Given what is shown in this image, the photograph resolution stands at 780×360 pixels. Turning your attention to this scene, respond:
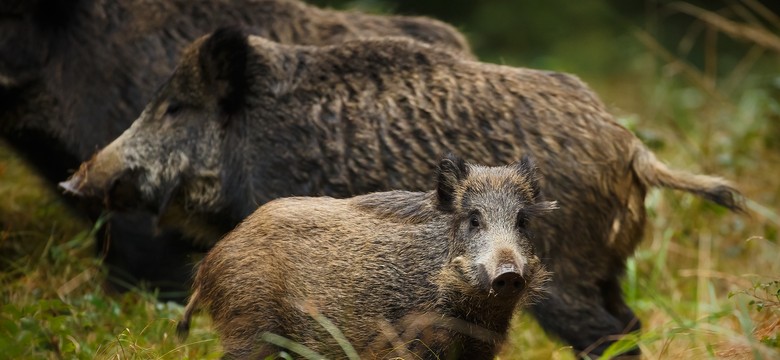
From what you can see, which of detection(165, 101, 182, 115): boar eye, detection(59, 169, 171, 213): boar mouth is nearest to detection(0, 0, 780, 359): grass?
detection(59, 169, 171, 213): boar mouth

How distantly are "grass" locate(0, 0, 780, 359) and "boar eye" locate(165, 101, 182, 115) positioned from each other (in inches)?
33.0

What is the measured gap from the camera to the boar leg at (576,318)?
15.0 ft

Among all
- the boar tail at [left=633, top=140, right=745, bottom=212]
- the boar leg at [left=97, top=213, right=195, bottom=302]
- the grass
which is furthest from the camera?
the boar leg at [left=97, top=213, right=195, bottom=302]

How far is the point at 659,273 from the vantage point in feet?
20.2

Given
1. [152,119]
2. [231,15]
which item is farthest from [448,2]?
[152,119]

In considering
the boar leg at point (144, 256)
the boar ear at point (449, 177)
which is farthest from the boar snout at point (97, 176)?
the boar ear at point (449, 177)

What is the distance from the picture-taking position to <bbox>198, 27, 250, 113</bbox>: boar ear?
4922mm

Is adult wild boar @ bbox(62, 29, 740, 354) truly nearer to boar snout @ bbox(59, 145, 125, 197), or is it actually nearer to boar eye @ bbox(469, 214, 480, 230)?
boar snout @ bbox(59, 145, 125, 197)

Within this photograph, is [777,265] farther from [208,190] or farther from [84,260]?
[84,260]

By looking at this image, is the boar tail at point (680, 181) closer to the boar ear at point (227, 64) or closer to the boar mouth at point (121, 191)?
the boar ear at point (227, 64)

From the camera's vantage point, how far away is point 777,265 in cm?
603

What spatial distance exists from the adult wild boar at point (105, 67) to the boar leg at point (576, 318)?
1.91 m

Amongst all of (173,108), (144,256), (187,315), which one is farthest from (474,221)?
(144,256)

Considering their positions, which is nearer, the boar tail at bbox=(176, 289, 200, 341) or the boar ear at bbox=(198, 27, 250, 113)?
the boar tail at bbox=(176, 289, 200, 341)
